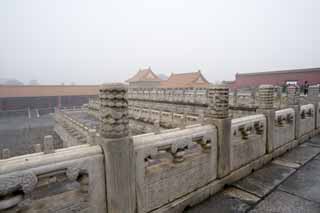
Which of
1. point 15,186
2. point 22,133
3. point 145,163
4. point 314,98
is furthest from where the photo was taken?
point 22,133

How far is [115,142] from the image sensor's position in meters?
1.69

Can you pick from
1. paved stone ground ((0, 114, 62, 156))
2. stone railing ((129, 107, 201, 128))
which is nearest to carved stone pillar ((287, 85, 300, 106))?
stone railing ((129, 107, 201, 128))

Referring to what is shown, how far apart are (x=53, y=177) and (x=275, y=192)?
2.86 meters

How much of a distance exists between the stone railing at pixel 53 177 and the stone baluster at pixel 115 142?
8cm

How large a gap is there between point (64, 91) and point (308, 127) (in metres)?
28.5

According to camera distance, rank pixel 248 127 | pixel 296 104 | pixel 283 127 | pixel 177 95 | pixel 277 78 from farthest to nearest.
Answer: pixel 277 78, pixel 177 95, pixel 296 104, pixel 283 127, pixel 248 127

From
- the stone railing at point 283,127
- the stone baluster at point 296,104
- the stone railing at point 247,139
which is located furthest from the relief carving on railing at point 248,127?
the stone baluster at point 296,104

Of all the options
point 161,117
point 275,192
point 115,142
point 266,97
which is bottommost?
point 275,192

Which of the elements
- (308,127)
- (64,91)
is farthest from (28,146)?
(64,91)

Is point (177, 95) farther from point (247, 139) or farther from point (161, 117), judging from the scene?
point (247, 139)

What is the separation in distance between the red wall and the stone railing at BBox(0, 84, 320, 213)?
691 inches

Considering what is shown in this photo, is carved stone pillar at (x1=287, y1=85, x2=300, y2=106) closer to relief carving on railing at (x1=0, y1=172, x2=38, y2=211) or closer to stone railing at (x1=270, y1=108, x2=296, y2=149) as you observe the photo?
stone railing at (x1=270, y1=108, x2=296, y2=149)

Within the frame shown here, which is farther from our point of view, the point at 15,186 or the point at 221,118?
the point at 221,118

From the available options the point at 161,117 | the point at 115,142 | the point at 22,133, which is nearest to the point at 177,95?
the point at 161,117
